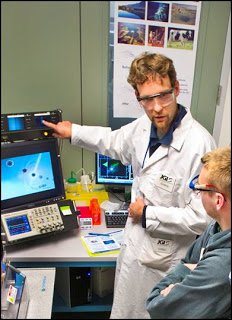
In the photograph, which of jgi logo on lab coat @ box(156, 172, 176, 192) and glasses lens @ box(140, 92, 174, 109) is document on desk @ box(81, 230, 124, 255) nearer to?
jgi logo on lab coat @ box(156, 172, 176, 192)

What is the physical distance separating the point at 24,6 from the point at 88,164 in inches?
68.4

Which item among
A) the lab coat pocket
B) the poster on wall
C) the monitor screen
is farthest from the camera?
the monitor screen

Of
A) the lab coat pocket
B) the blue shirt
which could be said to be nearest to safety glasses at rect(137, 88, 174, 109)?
the blue shirt

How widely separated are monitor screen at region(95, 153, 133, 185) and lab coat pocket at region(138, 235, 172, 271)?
2.40 ft

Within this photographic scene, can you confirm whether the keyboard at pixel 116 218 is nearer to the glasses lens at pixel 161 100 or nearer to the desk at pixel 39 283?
the desk at pixel 39 283

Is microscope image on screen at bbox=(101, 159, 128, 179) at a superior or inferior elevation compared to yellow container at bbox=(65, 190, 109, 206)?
superior

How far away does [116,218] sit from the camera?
185cm

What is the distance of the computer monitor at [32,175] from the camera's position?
46.8 inches

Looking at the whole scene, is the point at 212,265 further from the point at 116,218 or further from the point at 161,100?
the point at 116,218

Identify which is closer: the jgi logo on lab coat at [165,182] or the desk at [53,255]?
the jgi logo on lab coat at [165,182]

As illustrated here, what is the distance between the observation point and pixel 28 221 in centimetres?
147

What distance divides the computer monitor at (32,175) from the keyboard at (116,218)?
390mm

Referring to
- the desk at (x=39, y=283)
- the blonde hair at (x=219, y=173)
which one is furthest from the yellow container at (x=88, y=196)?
the blonde hair at (x=219, y=173)

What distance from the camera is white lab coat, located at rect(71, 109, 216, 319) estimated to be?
129 centimetres
